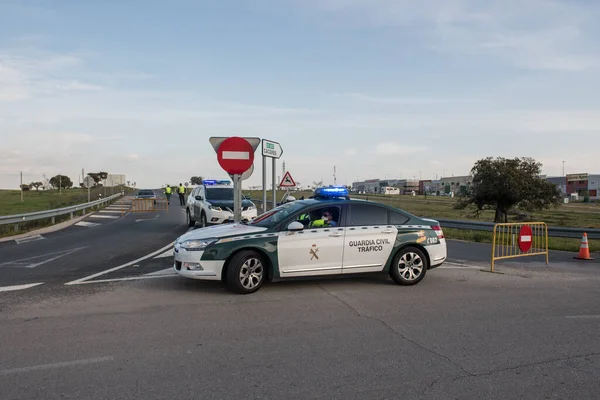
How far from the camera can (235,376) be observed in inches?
169

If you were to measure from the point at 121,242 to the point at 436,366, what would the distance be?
39.5 ft

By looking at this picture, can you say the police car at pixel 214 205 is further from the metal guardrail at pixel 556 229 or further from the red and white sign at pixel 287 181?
the metal guardrail at pixel 556 229

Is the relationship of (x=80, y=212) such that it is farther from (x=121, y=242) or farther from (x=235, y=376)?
(x=235, y=376)

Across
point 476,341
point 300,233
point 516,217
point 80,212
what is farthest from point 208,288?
point 516,217

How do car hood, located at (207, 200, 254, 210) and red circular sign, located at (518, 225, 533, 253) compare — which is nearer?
red circular sign, located at (518, 225, 533, 253)

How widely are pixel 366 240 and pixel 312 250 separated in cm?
100

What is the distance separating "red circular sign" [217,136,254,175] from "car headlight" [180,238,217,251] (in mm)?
3235

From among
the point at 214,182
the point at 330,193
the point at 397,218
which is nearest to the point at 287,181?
the point at 214,182

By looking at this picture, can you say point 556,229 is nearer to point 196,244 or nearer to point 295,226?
point 295,226

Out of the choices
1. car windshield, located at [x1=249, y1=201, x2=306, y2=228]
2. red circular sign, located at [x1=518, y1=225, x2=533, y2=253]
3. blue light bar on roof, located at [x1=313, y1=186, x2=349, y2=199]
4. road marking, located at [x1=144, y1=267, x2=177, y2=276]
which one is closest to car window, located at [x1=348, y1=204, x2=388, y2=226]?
blue light bar on roof, located at [x1=313, y1=186, x2=349, y2=199]

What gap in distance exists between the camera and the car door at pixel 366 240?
805cm

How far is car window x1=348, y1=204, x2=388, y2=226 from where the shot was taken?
326 inches

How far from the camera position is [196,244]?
748 centimetres

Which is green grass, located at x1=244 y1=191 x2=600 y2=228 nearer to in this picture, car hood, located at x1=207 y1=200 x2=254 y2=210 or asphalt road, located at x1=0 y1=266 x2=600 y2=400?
car hood, located at x1=207 y1=200 x2=254 y2=210
